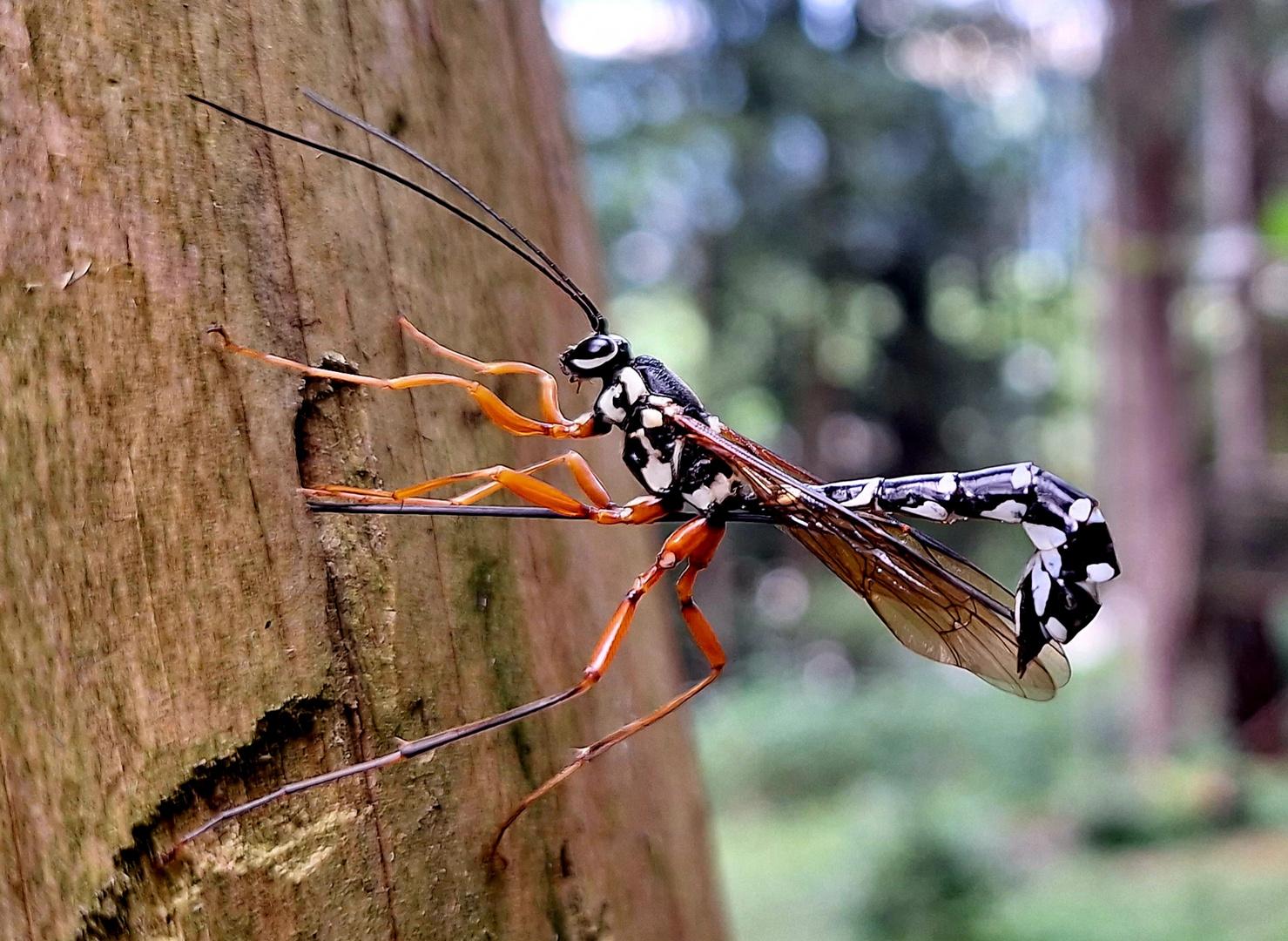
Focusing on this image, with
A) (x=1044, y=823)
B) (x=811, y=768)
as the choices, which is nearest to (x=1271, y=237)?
(x=1044, y=823)

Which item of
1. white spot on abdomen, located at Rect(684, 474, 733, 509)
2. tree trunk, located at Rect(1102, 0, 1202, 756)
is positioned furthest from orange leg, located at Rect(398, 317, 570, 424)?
tree trunk, located at Rect(1102, 0, 1202, 756)

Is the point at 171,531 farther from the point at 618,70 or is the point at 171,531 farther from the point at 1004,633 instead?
the point at 618,70

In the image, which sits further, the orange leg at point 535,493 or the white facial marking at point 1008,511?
the white facial marking at point 1008,511

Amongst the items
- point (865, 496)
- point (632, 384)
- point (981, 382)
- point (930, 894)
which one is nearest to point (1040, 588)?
point (865, 496)

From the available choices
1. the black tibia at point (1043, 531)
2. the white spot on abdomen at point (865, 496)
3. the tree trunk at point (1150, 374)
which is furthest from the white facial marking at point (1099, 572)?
the tree trunk at point (1150, 374)

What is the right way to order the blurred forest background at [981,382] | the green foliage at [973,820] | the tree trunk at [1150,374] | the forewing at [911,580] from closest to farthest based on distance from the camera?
the forewing at [911,580]
the green foliage at [973,820]
the blurred forest background at [981,382]
the tree trunk at [1150,374]

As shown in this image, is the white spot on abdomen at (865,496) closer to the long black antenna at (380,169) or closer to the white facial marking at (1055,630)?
the white facial marking at (1055,630)

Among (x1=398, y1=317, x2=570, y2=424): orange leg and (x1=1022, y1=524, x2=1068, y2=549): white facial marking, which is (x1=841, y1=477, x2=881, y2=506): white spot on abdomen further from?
(x1=398, y1=317, x2=570, y2=424): orange leg
